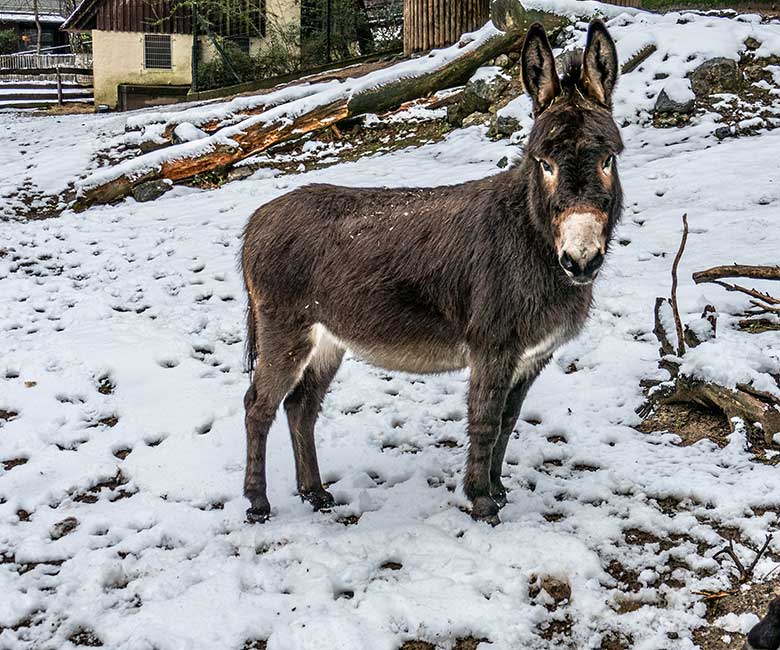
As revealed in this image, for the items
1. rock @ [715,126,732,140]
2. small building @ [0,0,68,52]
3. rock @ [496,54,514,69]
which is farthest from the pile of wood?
small building @ [0,0,68,52]

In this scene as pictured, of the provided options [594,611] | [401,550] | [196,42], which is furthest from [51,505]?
[196,42]

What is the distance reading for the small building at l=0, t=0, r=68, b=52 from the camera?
37.0 meters

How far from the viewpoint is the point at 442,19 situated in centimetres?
1247

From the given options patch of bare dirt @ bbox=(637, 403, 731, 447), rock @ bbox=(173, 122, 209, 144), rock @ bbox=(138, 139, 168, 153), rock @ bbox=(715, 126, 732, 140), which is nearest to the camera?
patch of bare dirt @ bbox=(637, 403, 731, 447)

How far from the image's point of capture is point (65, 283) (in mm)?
7301

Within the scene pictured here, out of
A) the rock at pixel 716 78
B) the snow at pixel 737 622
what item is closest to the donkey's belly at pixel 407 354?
the snow at pixel 737 622

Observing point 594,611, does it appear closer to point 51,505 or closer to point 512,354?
point 512,354

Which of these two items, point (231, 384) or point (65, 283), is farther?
point (65, 283)

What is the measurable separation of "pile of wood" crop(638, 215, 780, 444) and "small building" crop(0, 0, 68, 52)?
3881 cm

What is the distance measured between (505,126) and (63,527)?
7253mm

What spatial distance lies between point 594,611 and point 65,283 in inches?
241

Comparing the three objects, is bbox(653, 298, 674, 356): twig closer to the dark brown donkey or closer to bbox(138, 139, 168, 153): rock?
the dark brown donkey

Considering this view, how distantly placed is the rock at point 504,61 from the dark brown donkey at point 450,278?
6.88 m

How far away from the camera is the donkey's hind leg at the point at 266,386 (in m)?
3.91
